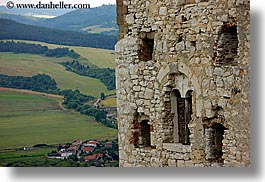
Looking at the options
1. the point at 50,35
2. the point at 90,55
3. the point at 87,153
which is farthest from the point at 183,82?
the point at 50,35

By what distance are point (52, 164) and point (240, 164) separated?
Result: 167cm

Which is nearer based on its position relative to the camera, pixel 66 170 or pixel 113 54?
pixel 66 170

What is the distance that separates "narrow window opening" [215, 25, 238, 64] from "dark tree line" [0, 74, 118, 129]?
1.26 m

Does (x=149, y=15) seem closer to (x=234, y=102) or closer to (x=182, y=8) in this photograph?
(x=182, y=8)

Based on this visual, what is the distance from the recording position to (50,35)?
29.5ft

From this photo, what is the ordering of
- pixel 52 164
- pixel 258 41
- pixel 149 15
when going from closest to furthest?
1. pixel 258 41
2. pixel 52 164
3. pixel 149 15

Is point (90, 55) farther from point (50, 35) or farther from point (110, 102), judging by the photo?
point (110, 102)

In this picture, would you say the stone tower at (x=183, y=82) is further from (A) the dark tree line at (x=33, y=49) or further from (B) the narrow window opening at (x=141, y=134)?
(A) the dark tree line at (x=33, y=49)

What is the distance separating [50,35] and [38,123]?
850 millimetres

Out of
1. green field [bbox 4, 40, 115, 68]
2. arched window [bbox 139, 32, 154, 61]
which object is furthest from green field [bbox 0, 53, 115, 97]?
arched window [bbox 139, 32, 154, 61]

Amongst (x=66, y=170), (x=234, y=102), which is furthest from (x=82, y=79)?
(x=234, y=102)

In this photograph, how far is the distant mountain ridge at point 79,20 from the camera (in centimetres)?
870

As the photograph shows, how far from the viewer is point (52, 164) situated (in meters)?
8.57

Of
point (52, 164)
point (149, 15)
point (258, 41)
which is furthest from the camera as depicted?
point (149, 15)
